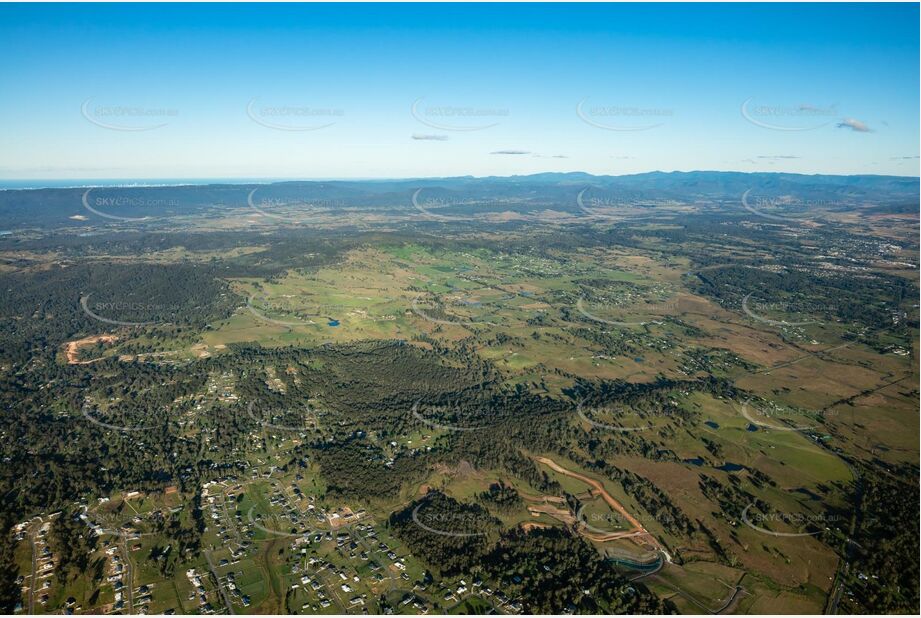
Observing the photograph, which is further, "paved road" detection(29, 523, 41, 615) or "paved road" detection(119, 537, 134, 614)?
"paved road" detection(119, 537, 134, 614)

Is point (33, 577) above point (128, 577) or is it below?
above

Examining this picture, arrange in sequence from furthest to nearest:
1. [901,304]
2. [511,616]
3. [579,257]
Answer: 1. [579,257]
2. [901,304]
3. [511,616]

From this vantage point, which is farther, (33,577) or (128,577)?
(128,577)

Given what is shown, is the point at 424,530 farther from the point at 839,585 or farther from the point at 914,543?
the point at 914,543

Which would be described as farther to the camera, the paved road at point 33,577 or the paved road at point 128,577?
the paved road at point 128,577

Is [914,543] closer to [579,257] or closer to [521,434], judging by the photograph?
[521,434]

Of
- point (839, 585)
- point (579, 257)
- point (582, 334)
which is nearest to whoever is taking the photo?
point (839, 585)

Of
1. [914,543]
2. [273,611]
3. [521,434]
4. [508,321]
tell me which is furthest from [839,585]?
[508,321]

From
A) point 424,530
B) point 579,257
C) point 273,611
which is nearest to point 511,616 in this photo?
point 424,530

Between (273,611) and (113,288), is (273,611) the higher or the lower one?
the lower one

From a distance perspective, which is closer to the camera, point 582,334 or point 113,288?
point 582,334
